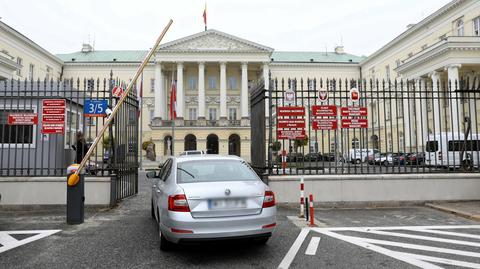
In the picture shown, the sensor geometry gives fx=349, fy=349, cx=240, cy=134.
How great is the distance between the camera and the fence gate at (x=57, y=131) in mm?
9805

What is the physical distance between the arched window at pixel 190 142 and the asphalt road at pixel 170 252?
155 feet

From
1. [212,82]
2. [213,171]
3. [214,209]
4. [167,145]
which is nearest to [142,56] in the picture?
[212,82]

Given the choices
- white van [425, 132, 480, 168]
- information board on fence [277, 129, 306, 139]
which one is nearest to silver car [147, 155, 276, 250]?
information board on fence [277, 129, 306, 139]

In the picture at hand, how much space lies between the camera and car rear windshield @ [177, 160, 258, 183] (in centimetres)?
566

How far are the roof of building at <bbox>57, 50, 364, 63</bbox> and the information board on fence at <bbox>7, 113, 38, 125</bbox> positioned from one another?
59.6 metres

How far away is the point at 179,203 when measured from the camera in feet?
16.5

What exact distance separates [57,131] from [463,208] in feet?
37.2

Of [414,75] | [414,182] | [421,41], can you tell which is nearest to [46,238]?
[414,182]

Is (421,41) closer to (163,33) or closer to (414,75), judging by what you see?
(414,75)

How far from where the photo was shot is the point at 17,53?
47031 mm

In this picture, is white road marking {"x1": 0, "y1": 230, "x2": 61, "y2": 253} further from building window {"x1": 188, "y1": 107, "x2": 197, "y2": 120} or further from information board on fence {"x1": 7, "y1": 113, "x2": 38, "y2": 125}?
building window {"x1": 188, "y1": 107, "x2": 197, "y2": 120}

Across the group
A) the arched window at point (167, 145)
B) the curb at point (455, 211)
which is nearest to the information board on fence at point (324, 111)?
the curb at point (455, 211)

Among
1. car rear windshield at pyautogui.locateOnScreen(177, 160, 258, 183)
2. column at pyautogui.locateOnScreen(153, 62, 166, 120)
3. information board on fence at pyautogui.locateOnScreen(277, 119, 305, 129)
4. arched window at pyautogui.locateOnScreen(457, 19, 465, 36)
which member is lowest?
car rear windshield at pyautogui.locateOnScreen(177, 160, 258, 183)

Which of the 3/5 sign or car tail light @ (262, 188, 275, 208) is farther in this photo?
the 3/5 sign
